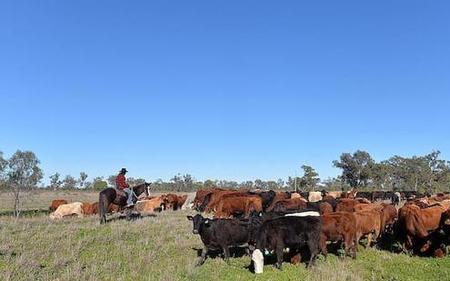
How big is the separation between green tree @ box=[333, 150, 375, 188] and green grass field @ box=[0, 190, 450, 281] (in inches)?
2407

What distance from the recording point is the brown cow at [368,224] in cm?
1503

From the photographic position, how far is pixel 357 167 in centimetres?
7438

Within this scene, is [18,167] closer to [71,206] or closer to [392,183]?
[71,206]

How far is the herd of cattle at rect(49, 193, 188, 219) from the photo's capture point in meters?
28.0

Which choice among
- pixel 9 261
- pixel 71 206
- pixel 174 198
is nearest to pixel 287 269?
pixel 9 261

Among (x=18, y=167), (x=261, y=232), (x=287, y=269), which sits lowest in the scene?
(x=287, y=269)

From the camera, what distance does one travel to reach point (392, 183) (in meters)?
75.0

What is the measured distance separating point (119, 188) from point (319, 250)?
11015 millimetres

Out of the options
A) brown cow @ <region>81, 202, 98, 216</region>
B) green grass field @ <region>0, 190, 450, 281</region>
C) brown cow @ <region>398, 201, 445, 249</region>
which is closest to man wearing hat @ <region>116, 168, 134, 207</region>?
green grass field @ <region>0, 190, 450, 281</region>

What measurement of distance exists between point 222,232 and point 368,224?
16.3ft

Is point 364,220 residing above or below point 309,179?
below

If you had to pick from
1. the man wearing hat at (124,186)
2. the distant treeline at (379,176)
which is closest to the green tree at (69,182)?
the distant treeline at (379,176)

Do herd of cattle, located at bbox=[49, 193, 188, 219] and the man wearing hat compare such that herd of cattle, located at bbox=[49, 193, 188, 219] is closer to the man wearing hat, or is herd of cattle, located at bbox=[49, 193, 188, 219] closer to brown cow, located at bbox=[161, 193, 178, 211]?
brown cow, located at bbox=[161, 193, 178, 211]

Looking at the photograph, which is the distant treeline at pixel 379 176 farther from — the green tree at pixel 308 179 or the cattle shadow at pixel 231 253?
the cattle shadow at pixel 231 253
